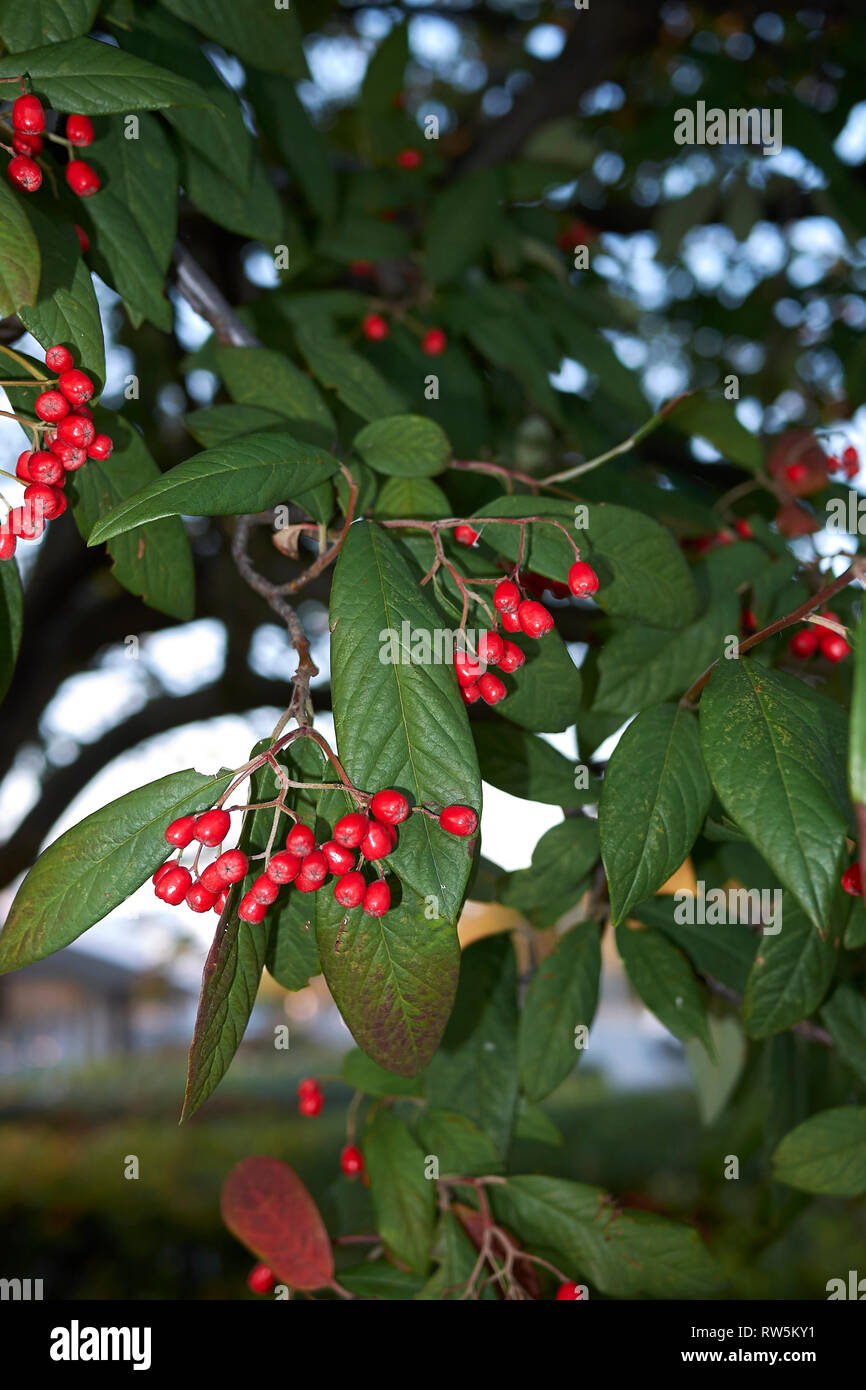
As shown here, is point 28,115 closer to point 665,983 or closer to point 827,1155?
point 665,983

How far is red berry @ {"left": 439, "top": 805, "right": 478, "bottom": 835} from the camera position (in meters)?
0.89

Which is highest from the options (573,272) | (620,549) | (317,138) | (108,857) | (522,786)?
(573,272)

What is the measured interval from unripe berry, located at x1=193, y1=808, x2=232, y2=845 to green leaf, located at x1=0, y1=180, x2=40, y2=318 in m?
0.53

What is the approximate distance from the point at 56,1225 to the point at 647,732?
6.56 meters

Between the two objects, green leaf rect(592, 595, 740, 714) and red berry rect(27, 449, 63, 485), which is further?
green leaf rect(592, 595, 740, 714)

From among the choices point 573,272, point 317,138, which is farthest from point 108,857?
point 573,272

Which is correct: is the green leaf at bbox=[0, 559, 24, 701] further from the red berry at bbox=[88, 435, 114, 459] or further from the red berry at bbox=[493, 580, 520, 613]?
the red berry at bbox=[493, 580, 520, 613]

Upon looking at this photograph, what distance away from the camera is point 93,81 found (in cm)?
100

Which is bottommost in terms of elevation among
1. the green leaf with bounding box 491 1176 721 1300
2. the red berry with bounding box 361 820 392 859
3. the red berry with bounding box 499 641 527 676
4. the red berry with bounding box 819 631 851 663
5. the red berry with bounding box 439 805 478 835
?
the green leaf with bounding box 491 1176 721 1300

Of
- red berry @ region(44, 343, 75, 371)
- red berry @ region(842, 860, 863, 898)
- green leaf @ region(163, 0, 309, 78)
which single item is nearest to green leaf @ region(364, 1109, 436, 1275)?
red berry @ region(842, 860, 863, 898)

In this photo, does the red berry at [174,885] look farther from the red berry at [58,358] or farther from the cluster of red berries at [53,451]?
the red berry at [58,358]

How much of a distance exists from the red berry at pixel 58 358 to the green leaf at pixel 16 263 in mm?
87
